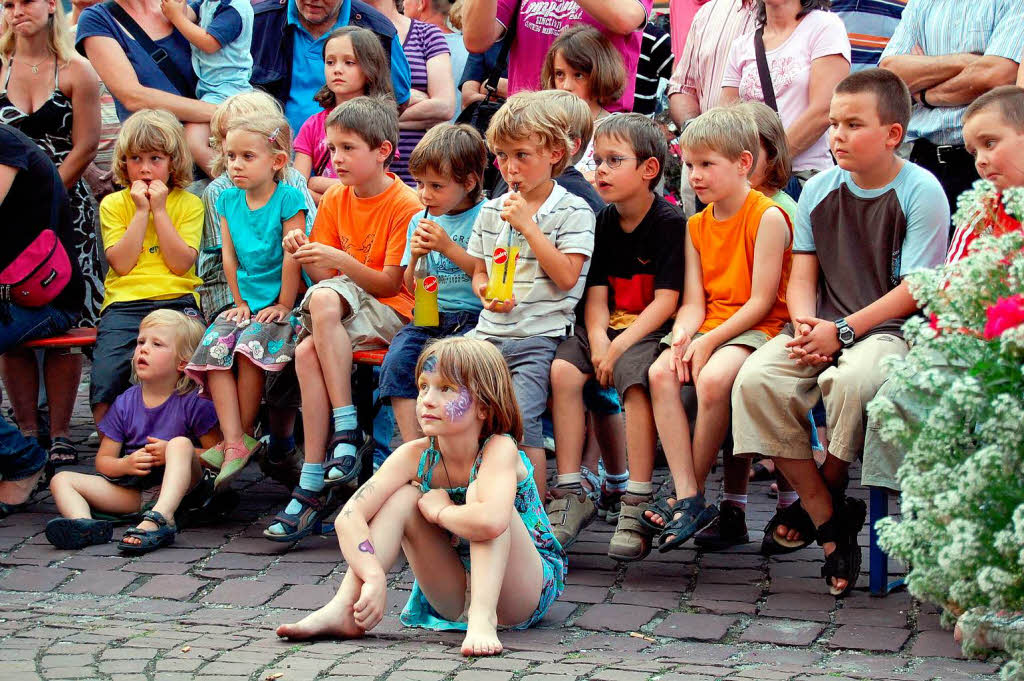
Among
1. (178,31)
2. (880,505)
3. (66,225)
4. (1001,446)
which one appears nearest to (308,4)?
(178,31)

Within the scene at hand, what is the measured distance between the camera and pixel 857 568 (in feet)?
15.7

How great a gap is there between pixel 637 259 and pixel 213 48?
9.67 feet

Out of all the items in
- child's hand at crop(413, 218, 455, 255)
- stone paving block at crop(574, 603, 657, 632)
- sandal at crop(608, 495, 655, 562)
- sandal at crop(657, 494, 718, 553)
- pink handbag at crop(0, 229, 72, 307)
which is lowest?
stone paving block at crop(574, 603, 657, 632)

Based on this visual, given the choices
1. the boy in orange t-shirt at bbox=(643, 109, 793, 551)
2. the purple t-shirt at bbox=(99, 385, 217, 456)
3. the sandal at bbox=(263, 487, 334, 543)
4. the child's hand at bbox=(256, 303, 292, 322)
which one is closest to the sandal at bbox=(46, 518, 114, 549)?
the purple t-shirt at bbox=(99, 385, 217, 456)

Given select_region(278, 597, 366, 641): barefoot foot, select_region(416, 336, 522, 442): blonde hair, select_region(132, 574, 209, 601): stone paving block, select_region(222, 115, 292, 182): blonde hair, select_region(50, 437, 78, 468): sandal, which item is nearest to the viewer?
select_region(278, 597, 366, 641): barefoot foot

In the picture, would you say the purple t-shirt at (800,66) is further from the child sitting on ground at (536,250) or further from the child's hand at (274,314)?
the child's hand at (274,314)

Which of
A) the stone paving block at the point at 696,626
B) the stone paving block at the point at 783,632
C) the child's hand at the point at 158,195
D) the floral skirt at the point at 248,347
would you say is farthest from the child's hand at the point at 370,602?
the child's hand at the point at 158,195

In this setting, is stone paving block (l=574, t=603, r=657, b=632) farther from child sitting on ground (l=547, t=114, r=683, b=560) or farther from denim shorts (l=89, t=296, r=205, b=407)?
denim shorts (l=89, t=296, r=205, b=407)

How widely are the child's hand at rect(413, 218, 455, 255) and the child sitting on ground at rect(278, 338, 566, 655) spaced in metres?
1.13

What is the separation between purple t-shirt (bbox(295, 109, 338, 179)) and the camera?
274 inches

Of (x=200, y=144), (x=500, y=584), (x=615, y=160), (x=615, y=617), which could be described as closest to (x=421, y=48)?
(x=200, y=144)

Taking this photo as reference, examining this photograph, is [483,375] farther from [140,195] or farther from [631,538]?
[140,195]

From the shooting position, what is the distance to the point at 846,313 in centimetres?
494

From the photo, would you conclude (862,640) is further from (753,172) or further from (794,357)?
(753,172)
